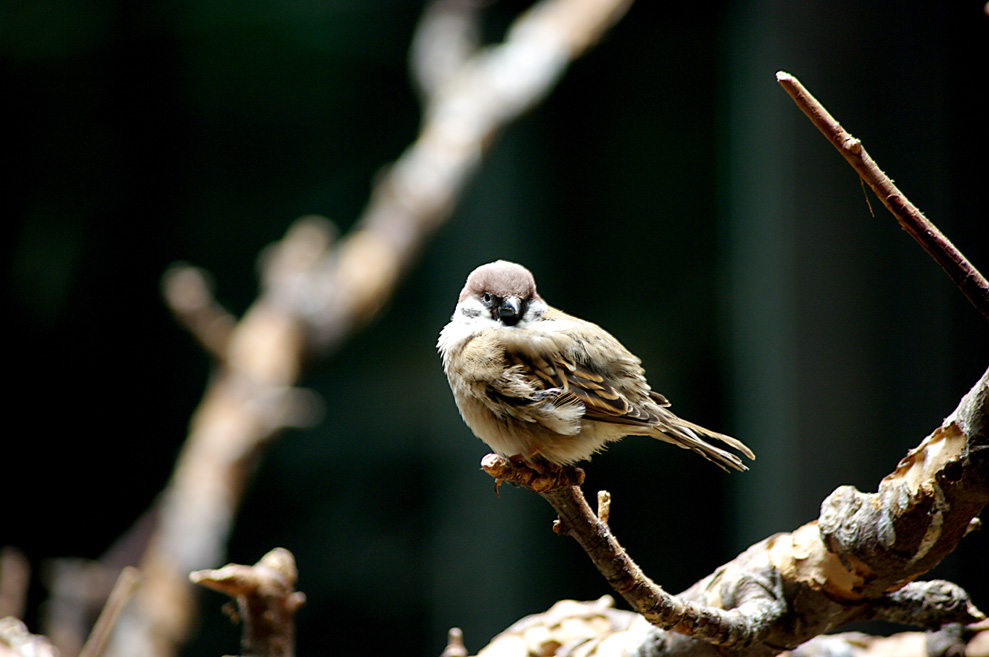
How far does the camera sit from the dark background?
2928mm

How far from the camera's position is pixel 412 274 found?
3.50 meters

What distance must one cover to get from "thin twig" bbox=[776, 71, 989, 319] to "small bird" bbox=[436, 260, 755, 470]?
1.35 ft

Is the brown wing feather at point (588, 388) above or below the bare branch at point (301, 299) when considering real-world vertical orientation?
below

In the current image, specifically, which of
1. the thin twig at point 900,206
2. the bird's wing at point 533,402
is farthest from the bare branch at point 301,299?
the thin twig at point 900,206

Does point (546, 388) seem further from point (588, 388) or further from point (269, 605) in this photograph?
point (269, 605)

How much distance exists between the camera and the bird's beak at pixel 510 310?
53.8 inches

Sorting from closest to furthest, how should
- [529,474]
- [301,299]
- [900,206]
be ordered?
[900,206] → [529,474] → [301,299]

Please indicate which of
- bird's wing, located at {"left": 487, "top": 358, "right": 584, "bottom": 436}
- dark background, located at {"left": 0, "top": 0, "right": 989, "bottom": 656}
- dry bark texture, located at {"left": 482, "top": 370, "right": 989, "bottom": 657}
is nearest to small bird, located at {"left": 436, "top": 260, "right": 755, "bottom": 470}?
bird's wing, located at {"left": 487, "top": 358, "right": 584, "bottom": 436}

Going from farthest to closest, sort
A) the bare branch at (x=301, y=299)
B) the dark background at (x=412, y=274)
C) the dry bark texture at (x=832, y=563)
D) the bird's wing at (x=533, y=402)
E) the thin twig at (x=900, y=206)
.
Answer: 1. the dark background at (x=412, y=274)
2. the bare branch at (x=301, y=299)
3. the bird's wing at (x=533, y=402)
4. the dry bark texture at (x=832, y=563)
5. the thin twig at (x=900, y=206)

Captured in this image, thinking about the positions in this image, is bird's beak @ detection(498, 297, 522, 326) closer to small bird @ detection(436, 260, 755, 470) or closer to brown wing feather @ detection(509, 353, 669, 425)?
small bird @ detection(436, 260, 755, 470)

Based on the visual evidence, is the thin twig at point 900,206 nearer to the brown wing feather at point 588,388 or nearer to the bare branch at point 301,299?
the brown wing feather at point 588,388

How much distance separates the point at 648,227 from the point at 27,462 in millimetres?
2651

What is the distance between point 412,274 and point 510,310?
7.14ft

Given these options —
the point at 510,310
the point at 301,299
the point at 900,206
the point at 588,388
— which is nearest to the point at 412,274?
the point at 301,299
